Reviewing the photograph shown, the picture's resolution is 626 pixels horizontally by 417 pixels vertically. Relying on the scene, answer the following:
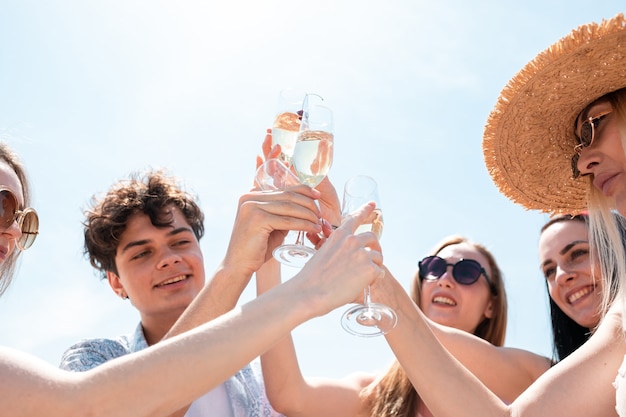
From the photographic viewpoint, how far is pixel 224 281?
140 inches

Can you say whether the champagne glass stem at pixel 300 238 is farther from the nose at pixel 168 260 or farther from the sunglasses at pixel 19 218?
the nose at pixel 168 260

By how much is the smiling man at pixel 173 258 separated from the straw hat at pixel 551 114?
1.56 metres

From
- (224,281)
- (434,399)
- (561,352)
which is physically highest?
(224,281)

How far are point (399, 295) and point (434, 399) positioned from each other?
58 centimetres

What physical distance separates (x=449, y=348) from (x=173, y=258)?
6.33ft

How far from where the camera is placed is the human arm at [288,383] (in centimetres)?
409

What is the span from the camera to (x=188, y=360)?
236 centimetres

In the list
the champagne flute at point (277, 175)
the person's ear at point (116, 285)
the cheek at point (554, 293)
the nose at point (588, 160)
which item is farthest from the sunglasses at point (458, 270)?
the champagne flute at point (277, 175)

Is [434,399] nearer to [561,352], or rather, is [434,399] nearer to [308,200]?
[308,200]

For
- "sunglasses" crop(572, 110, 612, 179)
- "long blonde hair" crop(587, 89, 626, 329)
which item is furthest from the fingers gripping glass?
"sunglasses" crop(572, 110, 612, 179)

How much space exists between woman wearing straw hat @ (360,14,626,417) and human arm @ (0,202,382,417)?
119 cm

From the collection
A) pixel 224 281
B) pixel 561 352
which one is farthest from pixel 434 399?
pixel 561 352

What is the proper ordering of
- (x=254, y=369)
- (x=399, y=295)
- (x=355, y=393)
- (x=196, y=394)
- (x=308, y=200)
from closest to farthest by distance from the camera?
(x=196, y=394)
(x=308, y=200)
(x=399, y=295)
(x=254, y=369)
(x=355, y=393)

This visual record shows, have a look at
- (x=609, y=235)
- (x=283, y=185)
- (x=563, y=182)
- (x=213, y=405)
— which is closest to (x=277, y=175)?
(x=283, y=185)
